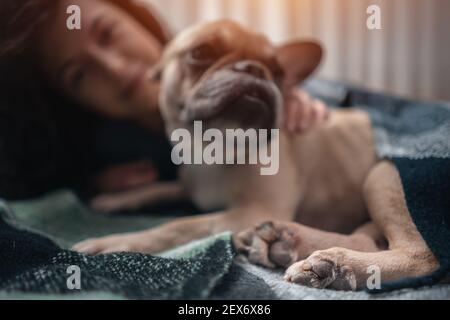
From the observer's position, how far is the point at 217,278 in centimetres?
81

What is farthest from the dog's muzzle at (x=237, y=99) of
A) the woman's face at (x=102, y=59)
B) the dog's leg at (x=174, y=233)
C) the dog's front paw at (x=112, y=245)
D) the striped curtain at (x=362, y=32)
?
the striped curtain at (x=362, y=32)

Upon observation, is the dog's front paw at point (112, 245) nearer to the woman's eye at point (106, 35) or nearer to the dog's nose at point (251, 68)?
the dog's nose at point (251, 68)

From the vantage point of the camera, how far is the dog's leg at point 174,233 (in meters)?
1.05

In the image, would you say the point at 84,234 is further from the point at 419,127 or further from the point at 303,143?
the point at 419,127

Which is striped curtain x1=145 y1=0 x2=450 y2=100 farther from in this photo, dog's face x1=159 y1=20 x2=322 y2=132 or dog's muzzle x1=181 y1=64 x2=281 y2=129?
dog's muzzle x1=181 y1=64 x2=281 y2=129

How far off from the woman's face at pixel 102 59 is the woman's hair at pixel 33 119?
0.05 metres

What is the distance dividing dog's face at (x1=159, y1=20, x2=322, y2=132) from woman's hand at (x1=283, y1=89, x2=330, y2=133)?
0.04 metres

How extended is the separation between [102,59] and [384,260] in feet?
3.30

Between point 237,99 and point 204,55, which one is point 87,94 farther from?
point 237,99

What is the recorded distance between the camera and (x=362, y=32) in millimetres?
2516

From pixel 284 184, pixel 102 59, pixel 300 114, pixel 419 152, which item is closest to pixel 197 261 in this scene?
pixel 284 184

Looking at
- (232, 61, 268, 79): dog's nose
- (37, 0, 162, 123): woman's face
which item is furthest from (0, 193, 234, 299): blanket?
(37, 0, 162, 123): woman's face

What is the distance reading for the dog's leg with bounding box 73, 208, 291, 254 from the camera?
3.43ft

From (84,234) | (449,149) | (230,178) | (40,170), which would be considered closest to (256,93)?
(230,178)
